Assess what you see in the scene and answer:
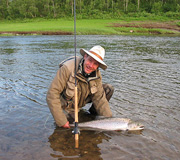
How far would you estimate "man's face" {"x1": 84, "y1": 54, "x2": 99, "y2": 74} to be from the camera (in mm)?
4164

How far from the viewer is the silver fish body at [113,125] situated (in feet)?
14.7

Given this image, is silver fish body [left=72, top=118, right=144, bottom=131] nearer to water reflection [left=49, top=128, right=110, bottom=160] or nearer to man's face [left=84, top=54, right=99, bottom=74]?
water reflection [left=49, top=128, right=110, bottom=160]

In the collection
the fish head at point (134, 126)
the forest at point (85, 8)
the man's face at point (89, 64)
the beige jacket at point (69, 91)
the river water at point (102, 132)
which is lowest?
the river water at point (102, 132)

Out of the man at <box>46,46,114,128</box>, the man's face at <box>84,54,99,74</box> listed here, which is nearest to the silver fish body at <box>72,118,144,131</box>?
the man at <box>46,46,114,128</box>

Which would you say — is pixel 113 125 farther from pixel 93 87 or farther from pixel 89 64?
pixel 89 64

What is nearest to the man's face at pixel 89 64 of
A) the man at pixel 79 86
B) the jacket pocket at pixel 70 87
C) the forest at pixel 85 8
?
the man at pixel 79 86

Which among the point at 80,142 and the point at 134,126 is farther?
the point at 134,126

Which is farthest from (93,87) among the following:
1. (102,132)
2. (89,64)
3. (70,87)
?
(102,132)

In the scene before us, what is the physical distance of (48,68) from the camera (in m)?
10.9

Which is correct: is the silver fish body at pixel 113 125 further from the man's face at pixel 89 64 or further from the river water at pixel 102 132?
the man's face at pixel 89 64

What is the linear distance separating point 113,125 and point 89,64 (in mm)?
1297

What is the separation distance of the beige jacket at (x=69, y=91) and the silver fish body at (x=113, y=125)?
→ 0.32 metres

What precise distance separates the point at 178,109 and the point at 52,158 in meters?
3.54

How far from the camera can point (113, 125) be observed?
4477 mm
